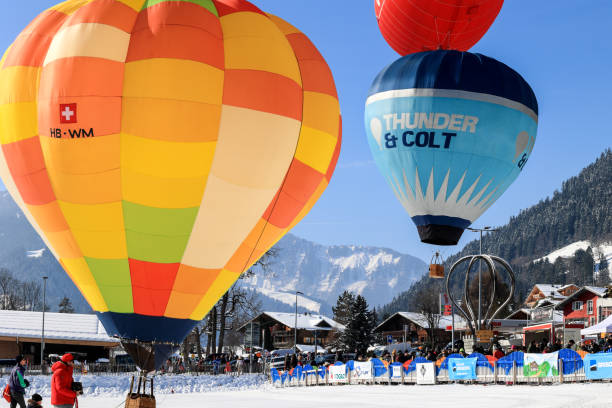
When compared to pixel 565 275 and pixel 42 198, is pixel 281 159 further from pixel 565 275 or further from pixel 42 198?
pixel 565 275

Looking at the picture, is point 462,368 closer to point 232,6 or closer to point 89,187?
point 232,6

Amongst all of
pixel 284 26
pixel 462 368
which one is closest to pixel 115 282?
pixel 284 26

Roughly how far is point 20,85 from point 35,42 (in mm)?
953

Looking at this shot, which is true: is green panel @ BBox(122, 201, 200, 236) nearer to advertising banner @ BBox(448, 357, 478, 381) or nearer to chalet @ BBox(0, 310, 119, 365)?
advertising banner @ BBox(448, 357, 478, 381)

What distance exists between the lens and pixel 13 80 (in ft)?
51.2

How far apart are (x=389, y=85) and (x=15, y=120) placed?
11.1m

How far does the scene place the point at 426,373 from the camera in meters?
26.0

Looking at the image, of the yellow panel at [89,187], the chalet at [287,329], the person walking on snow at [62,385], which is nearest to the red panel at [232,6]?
the yellow panel at [89,187]

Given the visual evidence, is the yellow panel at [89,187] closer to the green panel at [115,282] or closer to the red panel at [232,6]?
the green panel at [115,282]

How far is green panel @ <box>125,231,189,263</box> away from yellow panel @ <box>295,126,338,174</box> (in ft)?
10.6

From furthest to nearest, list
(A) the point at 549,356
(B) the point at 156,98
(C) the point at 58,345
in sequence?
(C) the point at 58,345 → (A) the point at 549,356 → (B) the point at 156,98

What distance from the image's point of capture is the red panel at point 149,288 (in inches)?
583

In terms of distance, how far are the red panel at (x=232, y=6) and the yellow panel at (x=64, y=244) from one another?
209 inches

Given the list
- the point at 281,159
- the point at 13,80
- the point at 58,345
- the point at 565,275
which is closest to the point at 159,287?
the point at 281,159
